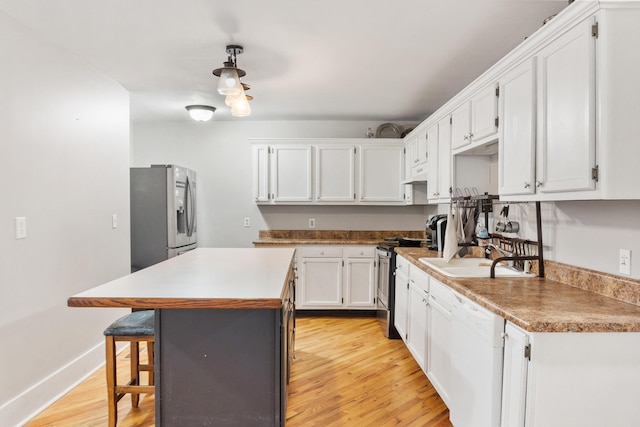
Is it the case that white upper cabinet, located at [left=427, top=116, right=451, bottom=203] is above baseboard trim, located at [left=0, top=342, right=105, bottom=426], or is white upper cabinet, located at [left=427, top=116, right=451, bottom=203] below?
above

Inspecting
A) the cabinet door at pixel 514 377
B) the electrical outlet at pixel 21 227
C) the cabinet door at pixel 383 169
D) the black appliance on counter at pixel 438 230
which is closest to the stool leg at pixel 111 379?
the electrical outlet at pixel 21 227

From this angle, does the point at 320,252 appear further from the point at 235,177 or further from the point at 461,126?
the point at 461,126

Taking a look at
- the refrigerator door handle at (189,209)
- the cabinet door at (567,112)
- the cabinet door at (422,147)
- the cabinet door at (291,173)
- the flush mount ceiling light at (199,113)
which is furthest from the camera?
the cabinet door at (291,173)

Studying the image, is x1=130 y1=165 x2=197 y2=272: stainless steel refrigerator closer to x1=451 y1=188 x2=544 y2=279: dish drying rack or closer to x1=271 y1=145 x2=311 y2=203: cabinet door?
x1=271 y1=145 x2=311 y2=203: cabinet door

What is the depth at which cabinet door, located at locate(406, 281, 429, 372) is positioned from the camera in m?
2.71

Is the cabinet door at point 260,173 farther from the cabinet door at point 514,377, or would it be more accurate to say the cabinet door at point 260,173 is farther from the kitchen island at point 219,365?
the cabinet door at point 514,377

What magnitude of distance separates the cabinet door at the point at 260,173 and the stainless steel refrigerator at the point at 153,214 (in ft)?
2.96

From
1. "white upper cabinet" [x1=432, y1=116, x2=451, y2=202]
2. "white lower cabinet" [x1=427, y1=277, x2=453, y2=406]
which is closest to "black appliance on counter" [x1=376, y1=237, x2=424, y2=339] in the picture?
"white upper cabinet" [x1=432, y1=116, x2=451, y2=202]

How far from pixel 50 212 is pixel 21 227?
274mm

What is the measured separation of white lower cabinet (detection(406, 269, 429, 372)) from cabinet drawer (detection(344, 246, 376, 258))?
1158mm

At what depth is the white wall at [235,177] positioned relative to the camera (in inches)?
191

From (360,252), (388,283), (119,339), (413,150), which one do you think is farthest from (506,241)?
(119,339)

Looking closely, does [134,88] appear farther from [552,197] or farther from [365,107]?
[552,197]

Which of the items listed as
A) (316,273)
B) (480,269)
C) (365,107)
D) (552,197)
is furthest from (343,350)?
(365,107)
